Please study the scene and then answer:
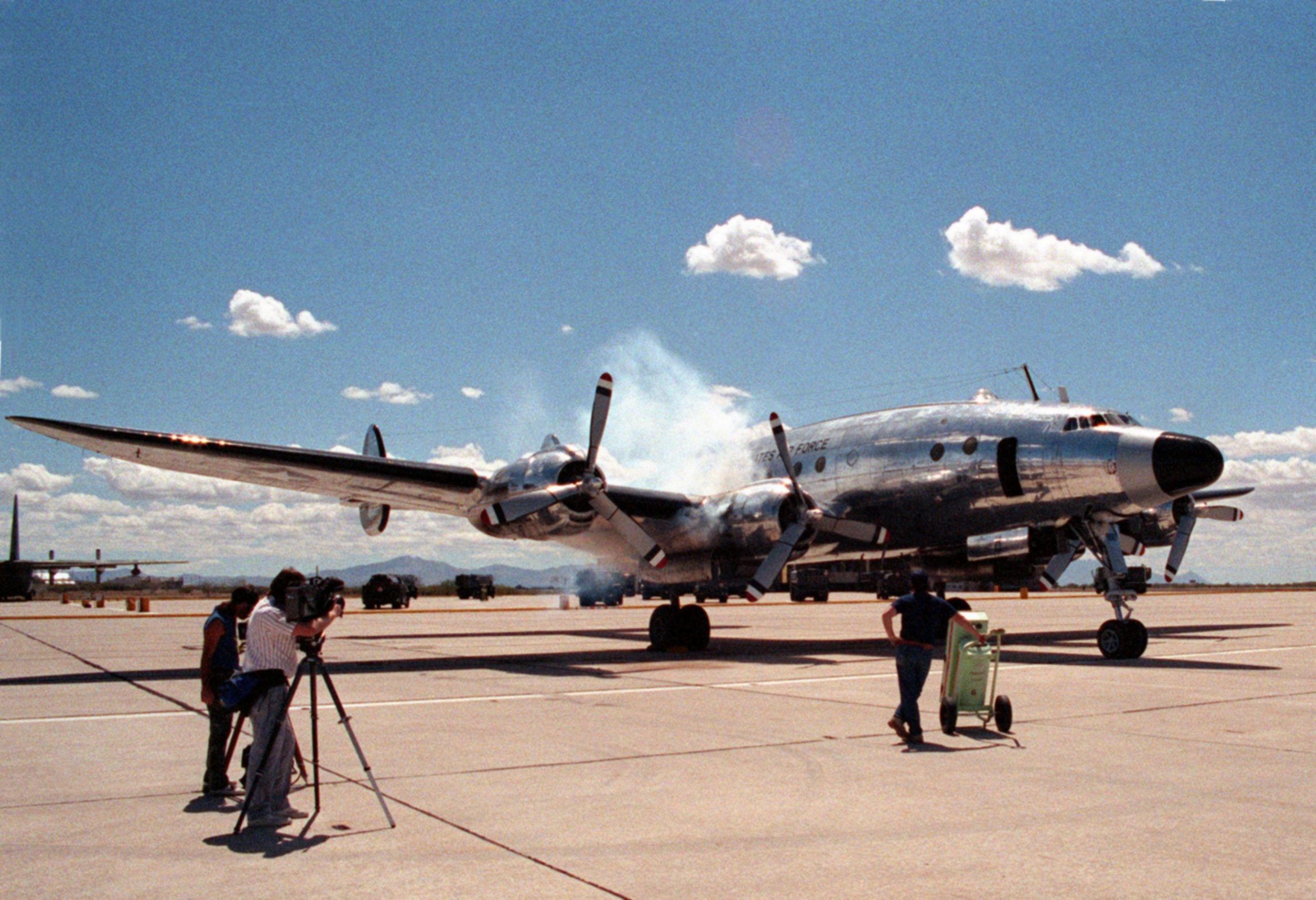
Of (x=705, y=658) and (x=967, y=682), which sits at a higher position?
(x=967, y=682)

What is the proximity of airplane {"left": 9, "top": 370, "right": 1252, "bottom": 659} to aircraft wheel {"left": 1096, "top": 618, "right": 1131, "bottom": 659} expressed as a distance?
0.09ft

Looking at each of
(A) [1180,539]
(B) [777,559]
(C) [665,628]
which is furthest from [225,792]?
(A) [1180,539]

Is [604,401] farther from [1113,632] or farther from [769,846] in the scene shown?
[769,846]

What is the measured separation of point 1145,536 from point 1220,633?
5415mm

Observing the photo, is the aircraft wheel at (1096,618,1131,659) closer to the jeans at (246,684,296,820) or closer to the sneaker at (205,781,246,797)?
the sneaker at (205,781,246,797)

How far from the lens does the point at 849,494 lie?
65.4 ft

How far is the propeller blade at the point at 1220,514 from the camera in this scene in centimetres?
3056

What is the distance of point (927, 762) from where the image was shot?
26.0 feet

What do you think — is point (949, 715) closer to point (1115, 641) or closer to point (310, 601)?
point (310, 601)

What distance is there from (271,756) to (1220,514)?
31.2m

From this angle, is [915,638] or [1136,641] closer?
[915,638]

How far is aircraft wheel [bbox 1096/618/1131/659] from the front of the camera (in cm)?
1648

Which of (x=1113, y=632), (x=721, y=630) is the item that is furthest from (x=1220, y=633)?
(x=721, y=630)

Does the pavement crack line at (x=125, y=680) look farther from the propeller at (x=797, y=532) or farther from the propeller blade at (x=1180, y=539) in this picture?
the propeller blade at (x=1180, y=539)
